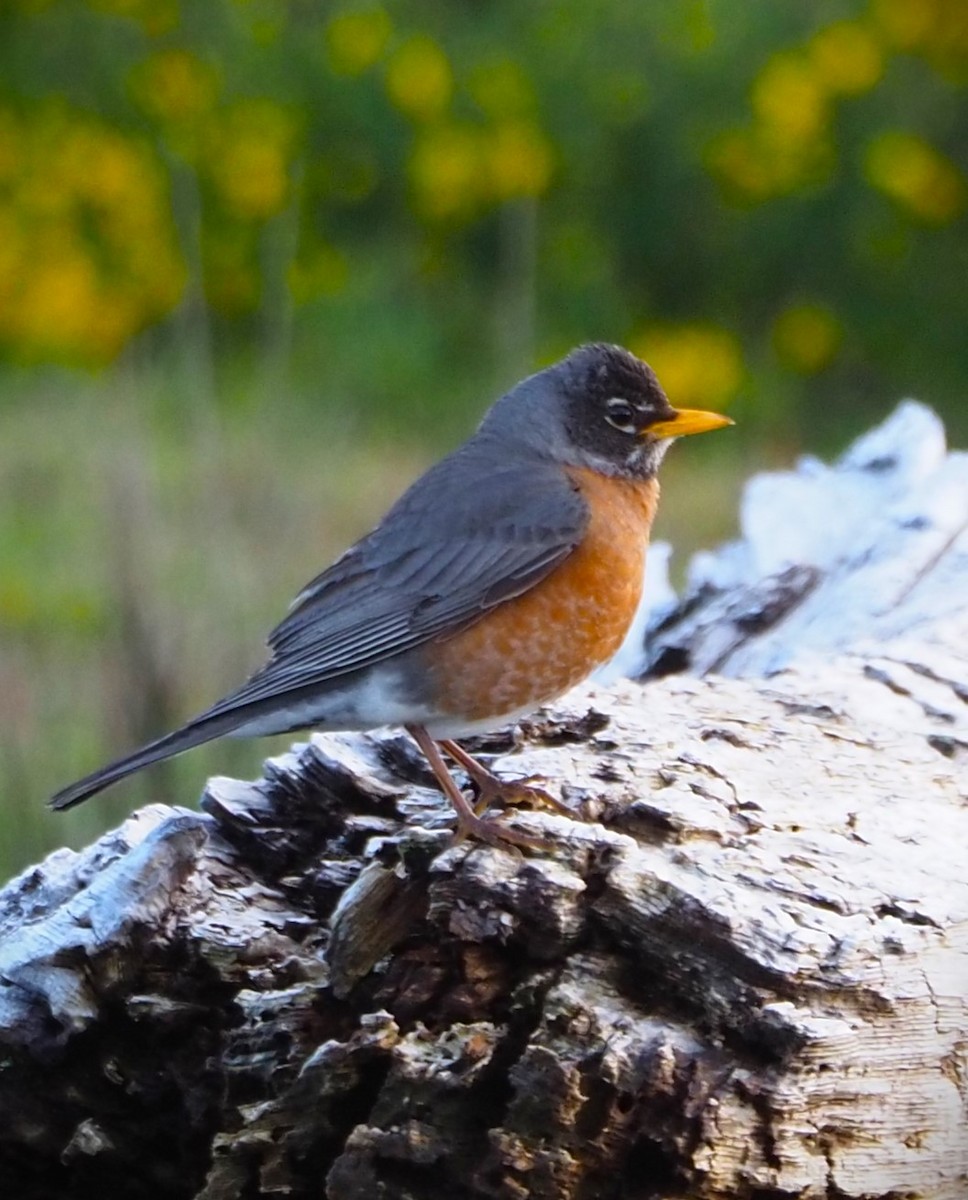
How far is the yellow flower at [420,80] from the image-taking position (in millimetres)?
10406

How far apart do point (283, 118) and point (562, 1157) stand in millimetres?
8114

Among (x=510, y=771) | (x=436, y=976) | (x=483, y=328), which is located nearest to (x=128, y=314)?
(x=483, y=328)

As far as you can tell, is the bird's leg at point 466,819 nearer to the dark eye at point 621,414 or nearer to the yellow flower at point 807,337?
the dark eye at point 621,414

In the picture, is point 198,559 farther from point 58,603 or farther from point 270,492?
point 58,603

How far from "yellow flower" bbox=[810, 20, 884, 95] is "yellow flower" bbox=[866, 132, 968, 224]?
41cm

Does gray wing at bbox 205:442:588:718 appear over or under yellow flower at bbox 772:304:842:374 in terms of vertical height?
over

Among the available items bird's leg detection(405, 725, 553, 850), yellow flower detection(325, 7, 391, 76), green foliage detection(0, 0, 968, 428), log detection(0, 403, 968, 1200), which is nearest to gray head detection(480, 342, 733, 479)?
log detection(0, 403, 968, 1200)

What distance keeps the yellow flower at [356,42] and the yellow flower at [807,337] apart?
2.74 meters

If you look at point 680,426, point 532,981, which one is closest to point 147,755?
point 532,981

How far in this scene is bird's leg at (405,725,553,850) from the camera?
3.06m

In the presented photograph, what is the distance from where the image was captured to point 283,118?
10.1 metres

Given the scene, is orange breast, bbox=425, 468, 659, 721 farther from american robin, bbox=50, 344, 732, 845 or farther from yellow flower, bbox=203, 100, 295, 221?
yellow flower, bbox=203, 100, 295, 221

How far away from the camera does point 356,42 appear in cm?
1061

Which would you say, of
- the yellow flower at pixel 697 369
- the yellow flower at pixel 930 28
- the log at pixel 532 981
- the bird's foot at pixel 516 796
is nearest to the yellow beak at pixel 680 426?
the log at pixel 532 981
